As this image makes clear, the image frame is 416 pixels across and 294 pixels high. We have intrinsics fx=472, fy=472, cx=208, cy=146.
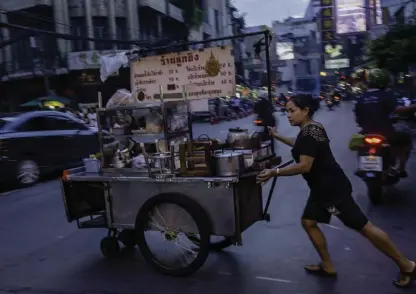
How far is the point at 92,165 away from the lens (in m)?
4.73

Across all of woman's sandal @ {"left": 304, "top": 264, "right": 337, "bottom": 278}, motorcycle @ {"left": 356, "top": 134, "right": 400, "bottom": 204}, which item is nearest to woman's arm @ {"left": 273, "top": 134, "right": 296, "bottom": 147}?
woman's sandal @ {"left": 304, "top": 264, "right": 337, "bottom": 278}

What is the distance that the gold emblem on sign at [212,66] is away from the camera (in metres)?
4.67

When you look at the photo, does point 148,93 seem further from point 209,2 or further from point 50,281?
point 209,2

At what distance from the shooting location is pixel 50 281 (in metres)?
4.30

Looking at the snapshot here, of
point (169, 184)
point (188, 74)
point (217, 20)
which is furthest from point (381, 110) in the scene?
point (217, 20)

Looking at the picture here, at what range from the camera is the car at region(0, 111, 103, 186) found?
29.6 ft

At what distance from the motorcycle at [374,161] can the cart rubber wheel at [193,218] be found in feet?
9.75

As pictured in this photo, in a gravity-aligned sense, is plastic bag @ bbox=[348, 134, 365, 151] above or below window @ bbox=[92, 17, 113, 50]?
below

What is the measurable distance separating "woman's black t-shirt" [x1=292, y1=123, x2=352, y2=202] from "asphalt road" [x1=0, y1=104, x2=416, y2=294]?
774 mm

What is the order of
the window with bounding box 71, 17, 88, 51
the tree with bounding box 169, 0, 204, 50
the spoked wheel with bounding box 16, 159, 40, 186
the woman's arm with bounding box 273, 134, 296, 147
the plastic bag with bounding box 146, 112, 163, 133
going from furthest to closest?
the window with bounding box 71, 17, 88, 51
the tree with bounding box 169, 0, 204, 50
the spoked wheel with bounding box 16, 159, 40, 186
the plastic bag with bounding box 146, 112, 163, 133
the woman's arm with bounding box 273, 134, 296, 147

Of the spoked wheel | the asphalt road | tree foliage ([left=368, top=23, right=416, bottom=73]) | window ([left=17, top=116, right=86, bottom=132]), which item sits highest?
tree foliage ([left=368, top=23, right=416, bottom=73])

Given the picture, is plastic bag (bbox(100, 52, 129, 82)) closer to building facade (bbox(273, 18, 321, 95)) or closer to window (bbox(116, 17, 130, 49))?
window (bbox(116, 17, 130, 49))

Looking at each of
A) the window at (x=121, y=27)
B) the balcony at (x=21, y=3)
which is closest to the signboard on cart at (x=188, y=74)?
the balcony at (x=21, y=3)

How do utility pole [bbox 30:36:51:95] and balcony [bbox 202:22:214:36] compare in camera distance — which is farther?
balcony [bbox 202:22:214:36]
